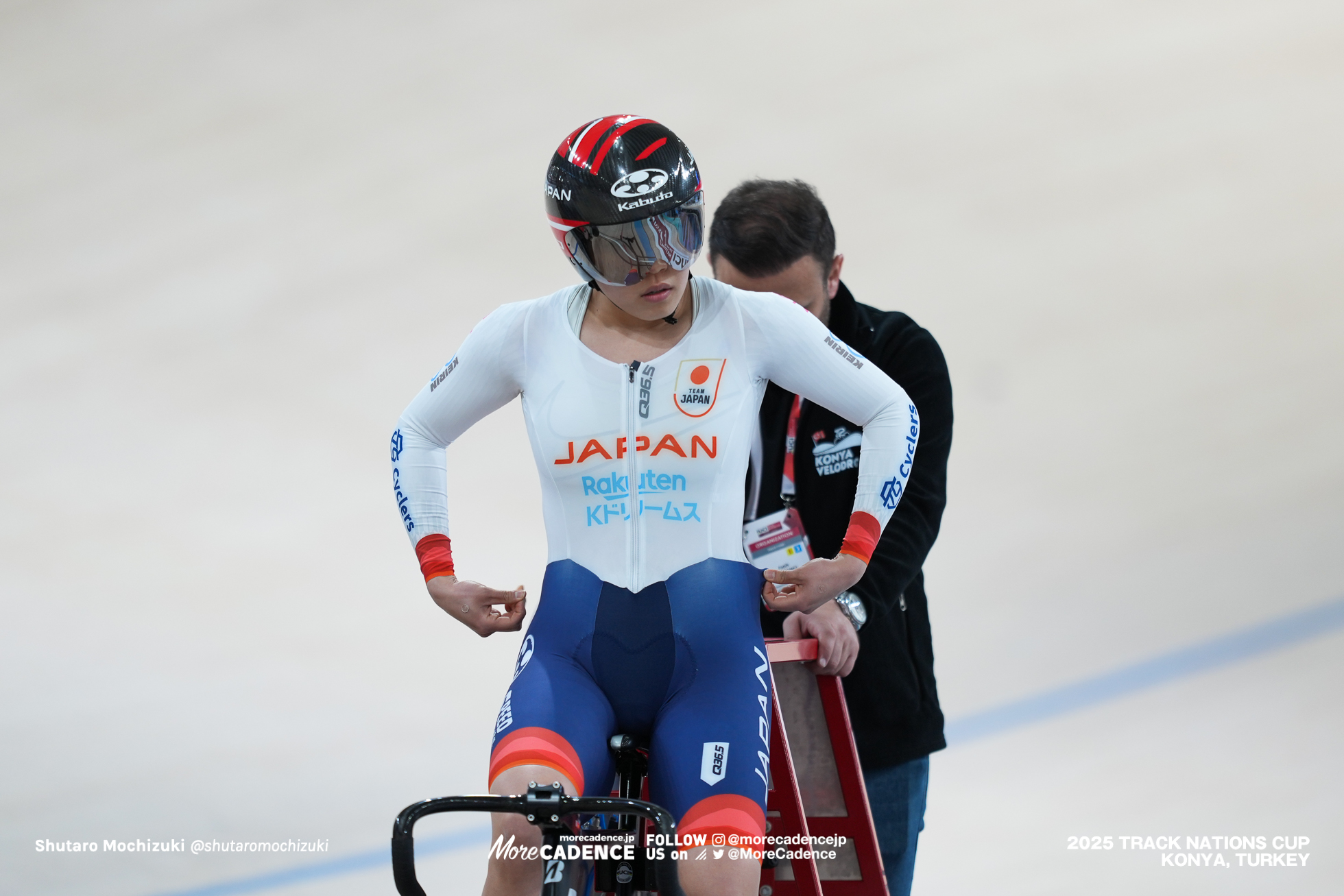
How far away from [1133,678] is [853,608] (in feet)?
10.8

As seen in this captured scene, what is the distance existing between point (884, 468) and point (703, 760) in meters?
0.61

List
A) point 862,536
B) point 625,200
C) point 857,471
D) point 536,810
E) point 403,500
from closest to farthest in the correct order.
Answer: point 536,810
point 625,200
point 862,536
point 403,500
point 857,471

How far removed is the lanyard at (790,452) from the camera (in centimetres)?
275

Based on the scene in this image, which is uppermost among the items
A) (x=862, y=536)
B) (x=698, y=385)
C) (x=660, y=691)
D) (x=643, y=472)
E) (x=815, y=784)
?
(x=698, y=385)

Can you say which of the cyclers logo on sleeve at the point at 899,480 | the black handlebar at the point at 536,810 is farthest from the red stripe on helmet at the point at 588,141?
the black handlebar at the point at 536,810

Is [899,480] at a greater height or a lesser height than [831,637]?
greater

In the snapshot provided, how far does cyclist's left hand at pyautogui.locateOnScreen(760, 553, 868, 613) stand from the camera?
200 cm

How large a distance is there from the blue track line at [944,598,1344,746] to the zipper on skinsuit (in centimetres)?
333

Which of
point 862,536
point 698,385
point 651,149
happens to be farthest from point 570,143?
point 862,536

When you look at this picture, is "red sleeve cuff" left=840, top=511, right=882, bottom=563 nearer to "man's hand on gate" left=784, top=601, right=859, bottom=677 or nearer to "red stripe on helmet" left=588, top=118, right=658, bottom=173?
"man's hand on gate" left=784, top=601, right=859, bottom=677

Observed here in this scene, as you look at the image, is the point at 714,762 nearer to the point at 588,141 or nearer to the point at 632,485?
the point at 632,485

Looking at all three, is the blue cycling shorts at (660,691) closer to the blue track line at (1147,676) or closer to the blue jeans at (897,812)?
the blue jeans at (897,812)

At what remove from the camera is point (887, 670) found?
8.79 feet

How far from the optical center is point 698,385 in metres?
2.09
